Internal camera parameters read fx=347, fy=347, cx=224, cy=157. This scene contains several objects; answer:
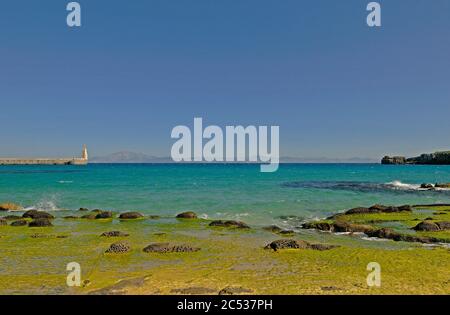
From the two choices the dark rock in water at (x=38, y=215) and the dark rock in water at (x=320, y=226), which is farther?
the dark rock in water at (x=38, y=215)

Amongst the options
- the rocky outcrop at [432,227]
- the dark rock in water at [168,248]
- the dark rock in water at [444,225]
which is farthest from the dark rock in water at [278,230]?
the dark rock in water at [444,225]

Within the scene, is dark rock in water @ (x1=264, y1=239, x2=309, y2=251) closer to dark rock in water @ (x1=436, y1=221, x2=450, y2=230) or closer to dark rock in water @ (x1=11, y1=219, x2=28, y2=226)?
dark rock in water @ (x1=436, y1=221, x2=450, y2=230)

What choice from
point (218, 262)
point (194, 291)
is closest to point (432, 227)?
point (218, 262)

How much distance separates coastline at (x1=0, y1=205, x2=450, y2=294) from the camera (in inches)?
574

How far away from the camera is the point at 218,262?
18.9 m

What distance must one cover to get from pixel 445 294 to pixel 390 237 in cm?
1235

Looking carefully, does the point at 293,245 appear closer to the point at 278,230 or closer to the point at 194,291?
the point at 278,230

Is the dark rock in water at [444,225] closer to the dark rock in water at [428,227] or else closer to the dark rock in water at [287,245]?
the dark rock in water at [428,227]

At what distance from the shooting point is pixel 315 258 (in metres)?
19.5

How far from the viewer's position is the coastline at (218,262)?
14570 mm
